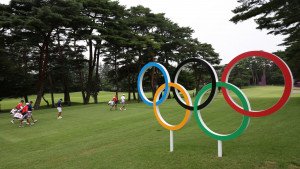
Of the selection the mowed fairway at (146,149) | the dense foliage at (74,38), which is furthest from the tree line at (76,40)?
the mowed fairway at (146,149)

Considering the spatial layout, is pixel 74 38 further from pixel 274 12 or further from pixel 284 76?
pixel 284 76

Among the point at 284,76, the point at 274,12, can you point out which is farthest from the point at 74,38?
the point at 284,76

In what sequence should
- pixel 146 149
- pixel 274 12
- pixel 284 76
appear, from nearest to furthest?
1. pixel 284 76
2. pixel 146 149
3. pixel 274 12

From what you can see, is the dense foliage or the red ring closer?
the red ring

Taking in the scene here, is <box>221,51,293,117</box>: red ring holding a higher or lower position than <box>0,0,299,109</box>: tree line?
lower

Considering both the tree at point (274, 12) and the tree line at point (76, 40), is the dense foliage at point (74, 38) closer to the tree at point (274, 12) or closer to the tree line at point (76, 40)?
the tree line at point (76, 40)

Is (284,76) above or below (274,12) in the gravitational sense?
below

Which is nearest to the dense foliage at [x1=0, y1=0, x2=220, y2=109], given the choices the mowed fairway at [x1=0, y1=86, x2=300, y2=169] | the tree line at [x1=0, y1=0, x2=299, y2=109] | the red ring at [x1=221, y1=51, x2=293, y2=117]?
the tree line at [x1=0, y1=0, x2=299, y2=109]

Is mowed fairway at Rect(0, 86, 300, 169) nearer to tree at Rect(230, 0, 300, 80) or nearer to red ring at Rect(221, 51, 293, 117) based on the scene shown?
red ring at Rect(221, 51, 293, 117)

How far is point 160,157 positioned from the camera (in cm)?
675

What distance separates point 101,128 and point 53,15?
15.0 meters

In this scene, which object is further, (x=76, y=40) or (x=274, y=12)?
(x=76, y=40)

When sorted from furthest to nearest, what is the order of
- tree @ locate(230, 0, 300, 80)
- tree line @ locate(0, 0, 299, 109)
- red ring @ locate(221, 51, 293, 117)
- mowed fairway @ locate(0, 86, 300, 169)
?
tree line @ locate(0, 0, 299, 109)
tree @ locate(230, 0, 300, 80)
mowed fairway @ locate(0, 86, 300, 169)
red ring @ locate(221, 51, 293, 117)

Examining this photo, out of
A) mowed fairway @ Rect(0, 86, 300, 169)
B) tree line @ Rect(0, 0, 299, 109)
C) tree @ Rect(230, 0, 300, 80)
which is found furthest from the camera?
tree line @ Rect(0, 0, 299, 109)
